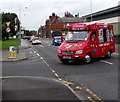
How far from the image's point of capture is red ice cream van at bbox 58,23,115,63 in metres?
14.2

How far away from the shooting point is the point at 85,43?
14.5m

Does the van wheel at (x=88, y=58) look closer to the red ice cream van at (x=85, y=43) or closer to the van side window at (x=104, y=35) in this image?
the red ice cream van at (x=85, y=43)

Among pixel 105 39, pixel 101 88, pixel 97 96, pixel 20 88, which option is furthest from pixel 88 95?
pixel 105 39

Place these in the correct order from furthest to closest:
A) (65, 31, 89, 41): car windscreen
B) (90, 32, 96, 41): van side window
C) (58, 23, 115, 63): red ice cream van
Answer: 1. (90, 32, 96, 41): van side window
2. (65, 31, 89, 41): car windscreen
3. (58, 23, 115, 63): red ice cream van

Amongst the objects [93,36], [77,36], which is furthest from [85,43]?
[93,36]

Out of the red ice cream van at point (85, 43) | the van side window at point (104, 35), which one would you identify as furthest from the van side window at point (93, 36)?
the van side window at point (104, 35)

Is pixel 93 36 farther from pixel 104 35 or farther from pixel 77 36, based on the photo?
pixel 104 35

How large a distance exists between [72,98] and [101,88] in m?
1.67

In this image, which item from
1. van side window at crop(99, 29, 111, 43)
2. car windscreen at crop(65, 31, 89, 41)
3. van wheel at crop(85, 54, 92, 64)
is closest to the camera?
van wheel at crop(85, 54, 92, 64)

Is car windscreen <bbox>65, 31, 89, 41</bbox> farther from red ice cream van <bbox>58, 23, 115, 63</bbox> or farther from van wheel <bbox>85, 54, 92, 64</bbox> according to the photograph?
van wheel <bbox>85, 54, 92, 64</bbox>

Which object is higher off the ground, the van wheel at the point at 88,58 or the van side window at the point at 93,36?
the van side window at the point at 93,36

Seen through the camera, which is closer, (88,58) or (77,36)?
(88,58)

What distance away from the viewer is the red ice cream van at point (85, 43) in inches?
560

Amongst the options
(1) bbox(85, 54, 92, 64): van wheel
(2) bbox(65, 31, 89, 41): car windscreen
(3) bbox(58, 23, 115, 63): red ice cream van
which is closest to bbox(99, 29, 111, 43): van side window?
(3) bbox(58, 23, 115, 63): red ice cream van
